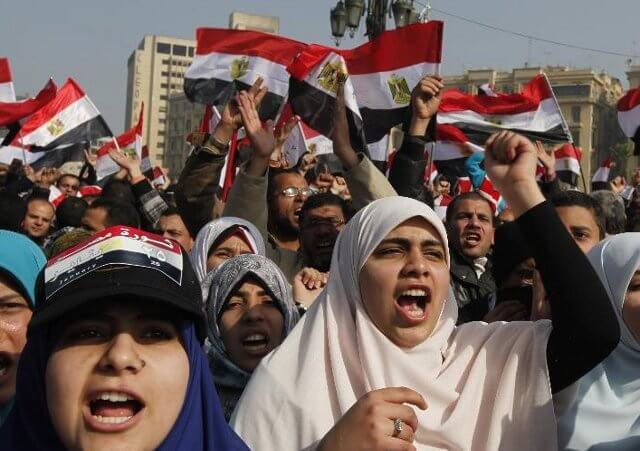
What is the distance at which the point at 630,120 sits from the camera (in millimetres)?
9414

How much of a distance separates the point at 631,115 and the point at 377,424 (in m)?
8.10

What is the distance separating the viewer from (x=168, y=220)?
5641 millimetres

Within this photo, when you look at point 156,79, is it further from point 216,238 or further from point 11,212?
point 216,238

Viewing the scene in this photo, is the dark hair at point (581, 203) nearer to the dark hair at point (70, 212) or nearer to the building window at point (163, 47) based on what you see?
the dark hair at point (70, 212)

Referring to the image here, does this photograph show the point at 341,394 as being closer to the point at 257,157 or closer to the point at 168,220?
the point at 257,157

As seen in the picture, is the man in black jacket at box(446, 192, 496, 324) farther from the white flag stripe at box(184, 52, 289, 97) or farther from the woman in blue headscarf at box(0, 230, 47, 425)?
the woman in blue headscarf at box(0, 230, 47, 425)

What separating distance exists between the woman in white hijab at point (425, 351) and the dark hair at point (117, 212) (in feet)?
11.3

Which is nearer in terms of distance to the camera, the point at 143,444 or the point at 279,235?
the point at 143,444

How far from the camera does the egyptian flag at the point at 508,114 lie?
367 inches

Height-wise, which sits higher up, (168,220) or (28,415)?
(28,415)

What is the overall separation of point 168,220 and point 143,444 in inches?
156

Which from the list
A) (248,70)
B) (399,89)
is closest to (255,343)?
(399,89)

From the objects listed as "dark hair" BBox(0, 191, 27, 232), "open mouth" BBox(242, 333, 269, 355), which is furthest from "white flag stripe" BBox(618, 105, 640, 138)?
"open mouth" BBox(242, 333, 269, 355)

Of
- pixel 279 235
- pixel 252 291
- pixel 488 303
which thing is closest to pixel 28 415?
pixel 252 291
